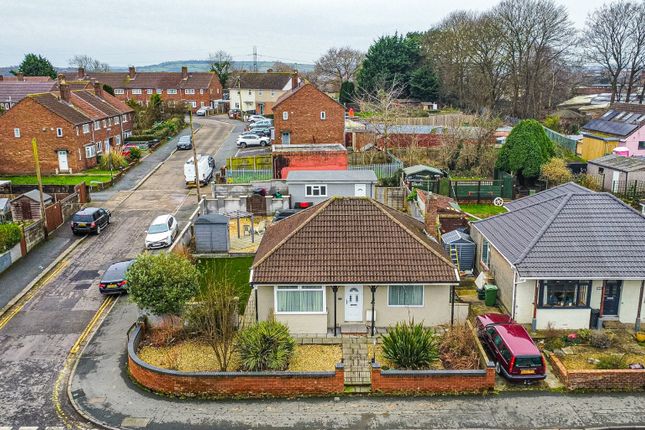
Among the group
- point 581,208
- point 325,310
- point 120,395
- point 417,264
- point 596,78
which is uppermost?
point 596,78

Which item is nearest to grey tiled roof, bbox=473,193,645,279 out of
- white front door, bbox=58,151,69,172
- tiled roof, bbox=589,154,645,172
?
tiled roof, bbox=589,154,645,172

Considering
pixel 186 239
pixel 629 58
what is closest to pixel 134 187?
pixel 186 239

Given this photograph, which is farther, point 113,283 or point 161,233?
point 161,233

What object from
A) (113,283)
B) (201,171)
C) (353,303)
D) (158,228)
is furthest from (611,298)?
(201,171)

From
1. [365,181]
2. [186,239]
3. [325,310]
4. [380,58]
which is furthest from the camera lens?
[380,58]

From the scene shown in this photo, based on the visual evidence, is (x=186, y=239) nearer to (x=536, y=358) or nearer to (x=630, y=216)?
(x=536, y=358)

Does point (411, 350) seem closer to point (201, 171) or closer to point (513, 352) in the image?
point (513, 352)
